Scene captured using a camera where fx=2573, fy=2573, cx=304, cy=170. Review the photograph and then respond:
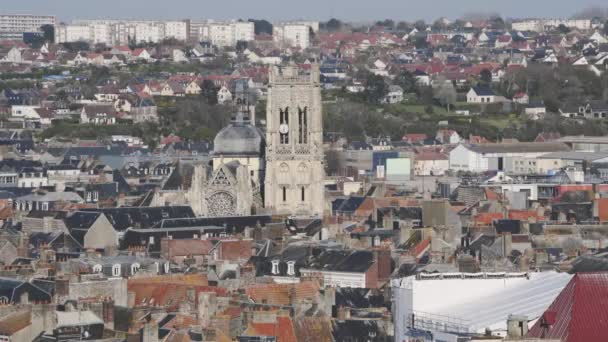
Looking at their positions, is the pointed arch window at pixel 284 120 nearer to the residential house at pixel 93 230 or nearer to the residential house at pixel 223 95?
the residential house at pixel 93 230

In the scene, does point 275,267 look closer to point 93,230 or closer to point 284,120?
point 93,230

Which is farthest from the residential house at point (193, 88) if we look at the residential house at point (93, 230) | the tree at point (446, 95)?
the residential house at point (93, 230)

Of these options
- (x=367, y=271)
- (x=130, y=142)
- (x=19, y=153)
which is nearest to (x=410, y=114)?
(x=130, y=142)

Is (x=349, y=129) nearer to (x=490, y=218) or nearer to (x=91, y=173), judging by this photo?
(x=91, y=173)

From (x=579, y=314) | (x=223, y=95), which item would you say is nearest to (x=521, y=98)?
(x=223, y=95)

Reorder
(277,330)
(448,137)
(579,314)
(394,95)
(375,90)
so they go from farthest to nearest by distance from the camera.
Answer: (394,95) → (375,90) → (448,137) → (277,330) → (579,314)
